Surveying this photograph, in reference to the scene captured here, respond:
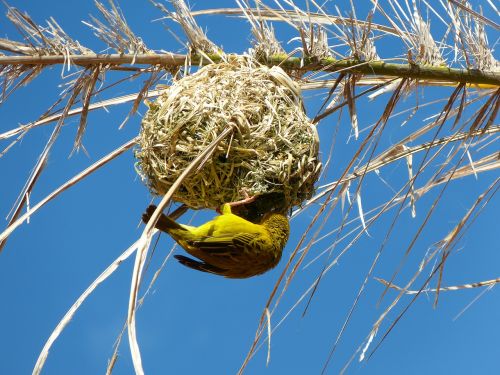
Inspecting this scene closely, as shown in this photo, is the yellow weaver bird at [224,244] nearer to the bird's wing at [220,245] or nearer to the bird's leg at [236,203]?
the bird's wing at [220,245]

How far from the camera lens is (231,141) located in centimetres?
250

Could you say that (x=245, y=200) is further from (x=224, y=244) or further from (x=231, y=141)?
(x=224, y=244)

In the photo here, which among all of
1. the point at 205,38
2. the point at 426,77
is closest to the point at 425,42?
the point at 426,77

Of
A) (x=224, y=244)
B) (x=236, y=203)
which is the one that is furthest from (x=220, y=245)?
(x=236, y=203)

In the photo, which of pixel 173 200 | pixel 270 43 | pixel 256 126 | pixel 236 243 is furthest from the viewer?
pixel 270 43

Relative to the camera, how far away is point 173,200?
2779 millimetres

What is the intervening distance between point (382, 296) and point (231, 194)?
0.68 m

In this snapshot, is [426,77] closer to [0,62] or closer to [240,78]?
[240,78]

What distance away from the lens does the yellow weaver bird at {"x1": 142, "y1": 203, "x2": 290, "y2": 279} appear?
2.29 m

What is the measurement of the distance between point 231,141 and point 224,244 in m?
0.36

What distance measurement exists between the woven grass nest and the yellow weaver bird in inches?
8.0

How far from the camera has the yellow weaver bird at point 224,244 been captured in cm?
229


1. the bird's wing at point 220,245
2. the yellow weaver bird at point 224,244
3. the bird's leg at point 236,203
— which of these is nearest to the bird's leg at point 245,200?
the bird's leg at point 236,203

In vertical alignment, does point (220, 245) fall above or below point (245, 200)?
below
